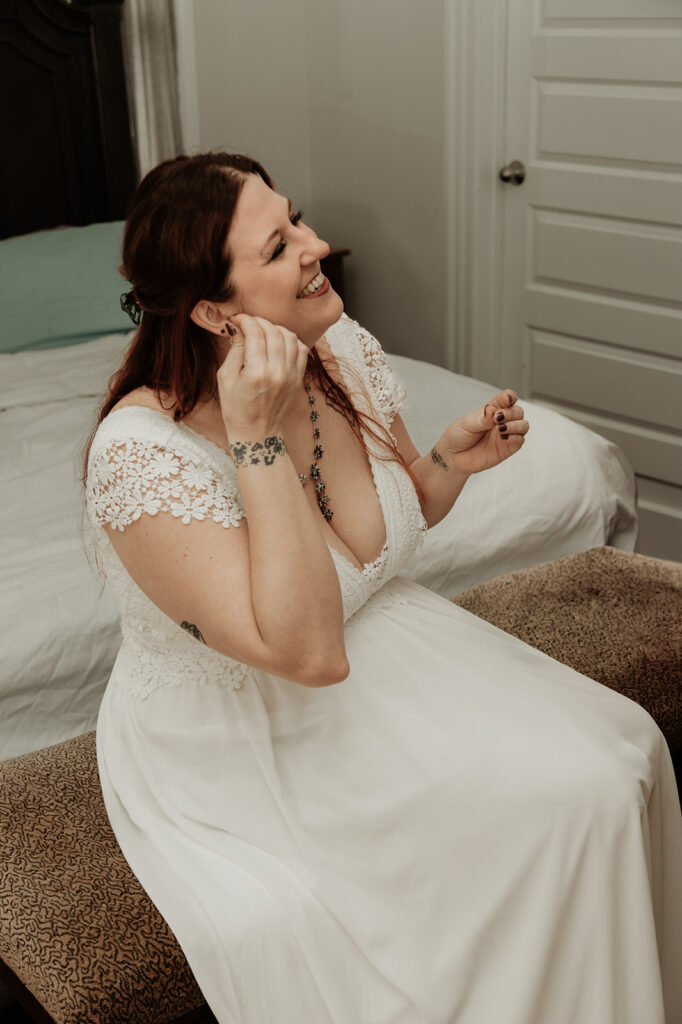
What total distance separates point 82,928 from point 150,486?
0.52 meters

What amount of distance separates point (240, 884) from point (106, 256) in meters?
2.48

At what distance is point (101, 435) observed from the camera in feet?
4.03

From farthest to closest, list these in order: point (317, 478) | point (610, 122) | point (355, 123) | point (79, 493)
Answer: point (355, 123) → point (610, 122) → point (79, 493) → point (317, 478)

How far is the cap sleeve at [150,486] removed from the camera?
3.84ft

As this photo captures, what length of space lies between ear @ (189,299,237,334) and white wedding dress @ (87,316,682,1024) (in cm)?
12

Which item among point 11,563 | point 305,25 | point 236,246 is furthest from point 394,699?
point 305,25

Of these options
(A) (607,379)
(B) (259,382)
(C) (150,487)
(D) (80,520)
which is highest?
(B) (259,382)

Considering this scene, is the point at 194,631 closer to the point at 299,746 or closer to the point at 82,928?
the point at 299,746

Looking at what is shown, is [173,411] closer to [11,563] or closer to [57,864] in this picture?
[57,864]

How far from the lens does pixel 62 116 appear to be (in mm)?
3682

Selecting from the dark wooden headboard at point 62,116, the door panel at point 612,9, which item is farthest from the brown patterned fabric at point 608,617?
the dark wooden headboard at point 62,116

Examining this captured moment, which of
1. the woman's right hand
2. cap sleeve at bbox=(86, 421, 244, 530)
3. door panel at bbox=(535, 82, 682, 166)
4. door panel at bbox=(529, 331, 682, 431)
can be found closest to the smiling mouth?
the woman's right hand

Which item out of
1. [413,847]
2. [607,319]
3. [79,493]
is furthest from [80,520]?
[607,319]

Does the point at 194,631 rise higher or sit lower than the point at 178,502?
lower
